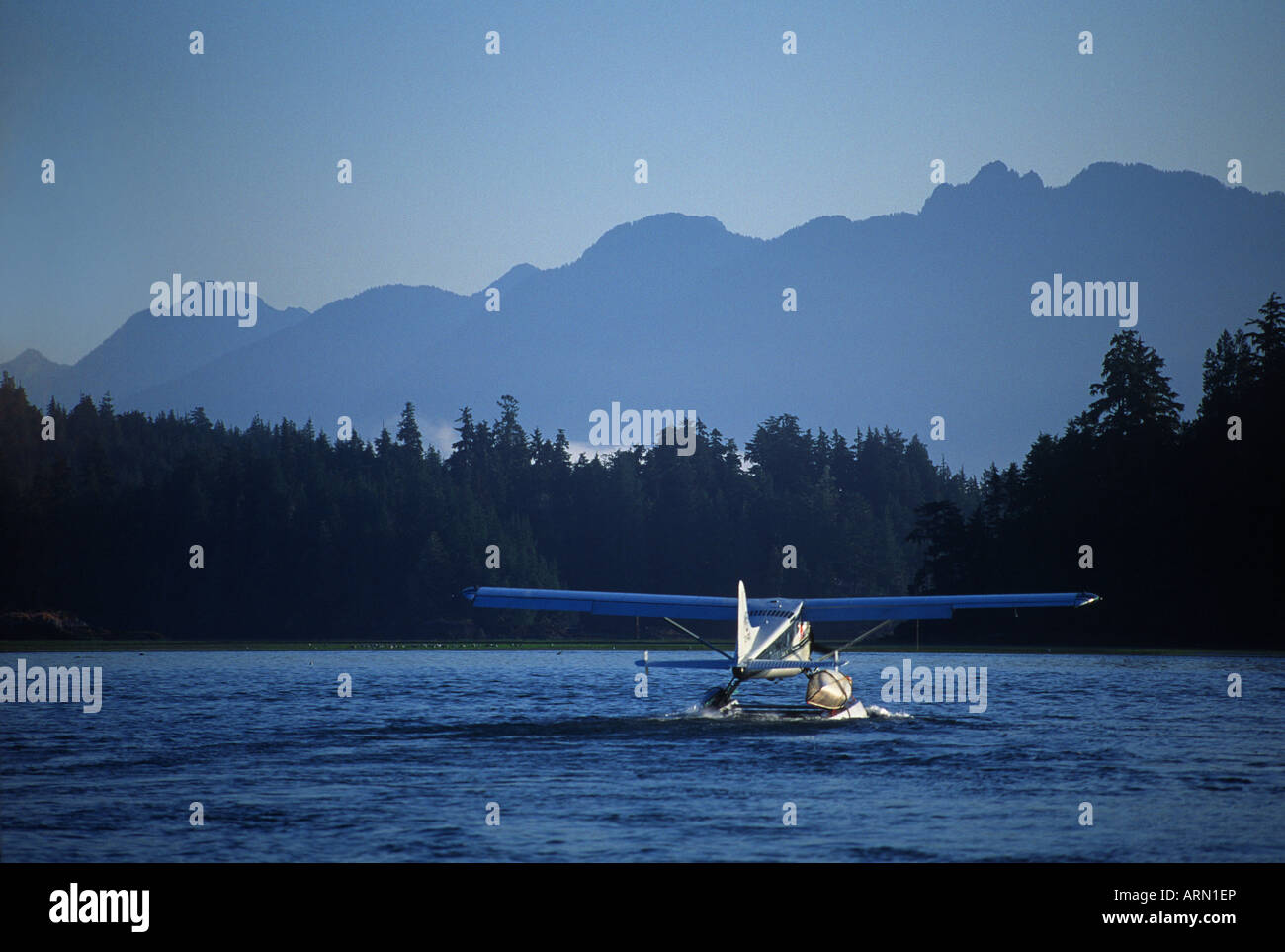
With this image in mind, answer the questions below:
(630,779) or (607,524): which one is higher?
(607,524)

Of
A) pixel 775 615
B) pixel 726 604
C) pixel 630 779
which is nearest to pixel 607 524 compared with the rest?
pixel 726 604

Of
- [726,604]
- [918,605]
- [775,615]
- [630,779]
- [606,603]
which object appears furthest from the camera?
[726,604]

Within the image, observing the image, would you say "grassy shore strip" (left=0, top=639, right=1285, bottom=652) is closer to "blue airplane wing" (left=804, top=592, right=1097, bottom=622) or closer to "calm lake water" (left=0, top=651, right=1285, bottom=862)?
"calm lake water" (left=0, top=651, right=1285, bottom=862)

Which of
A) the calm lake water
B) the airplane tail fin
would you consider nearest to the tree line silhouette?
the calm lake water

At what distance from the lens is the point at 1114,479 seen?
318ft

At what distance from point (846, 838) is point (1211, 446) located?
78.4 m

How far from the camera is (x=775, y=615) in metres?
34.9

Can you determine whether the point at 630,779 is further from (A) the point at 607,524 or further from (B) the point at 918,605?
(A) the point at 607,524

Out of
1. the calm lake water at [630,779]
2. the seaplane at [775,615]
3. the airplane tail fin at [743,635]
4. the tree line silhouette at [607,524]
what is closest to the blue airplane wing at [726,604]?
the seaplane at [775,615]

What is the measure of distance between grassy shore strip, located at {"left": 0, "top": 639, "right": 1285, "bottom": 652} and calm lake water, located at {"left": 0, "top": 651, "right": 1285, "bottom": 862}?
1491 inches

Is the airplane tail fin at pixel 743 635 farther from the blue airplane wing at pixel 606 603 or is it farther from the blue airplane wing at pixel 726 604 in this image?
the blue airplane wing at pixel 606 603

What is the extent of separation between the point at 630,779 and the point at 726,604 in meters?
16.6
